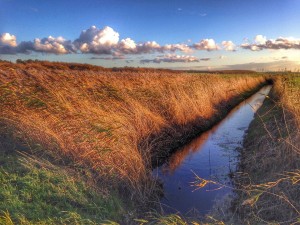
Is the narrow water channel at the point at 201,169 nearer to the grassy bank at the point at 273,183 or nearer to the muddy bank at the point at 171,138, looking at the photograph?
the muddy bank at the point at 171,138

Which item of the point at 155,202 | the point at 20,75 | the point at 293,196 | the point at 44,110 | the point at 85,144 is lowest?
the point at 155,202

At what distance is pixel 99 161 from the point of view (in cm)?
700

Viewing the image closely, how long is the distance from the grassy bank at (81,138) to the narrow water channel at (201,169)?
Result: 1.54ft

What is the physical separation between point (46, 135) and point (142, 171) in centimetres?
204

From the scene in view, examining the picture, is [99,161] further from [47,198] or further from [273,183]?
[273,183]

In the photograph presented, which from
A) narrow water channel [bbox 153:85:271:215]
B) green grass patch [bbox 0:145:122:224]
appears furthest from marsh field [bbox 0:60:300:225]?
narrow water channel [bbox 153:85:271:215]

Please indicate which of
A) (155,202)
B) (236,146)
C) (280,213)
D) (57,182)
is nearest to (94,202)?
(57,182)

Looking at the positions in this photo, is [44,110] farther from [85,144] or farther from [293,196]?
[293,196]

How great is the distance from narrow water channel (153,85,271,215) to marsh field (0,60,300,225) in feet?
0.69

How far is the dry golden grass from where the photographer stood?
710cm

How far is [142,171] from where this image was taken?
7270 mm

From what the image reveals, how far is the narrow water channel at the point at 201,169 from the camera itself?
720 cm

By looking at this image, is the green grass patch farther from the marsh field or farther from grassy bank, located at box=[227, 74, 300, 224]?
grassy bank, located at box=[227, 74, 300, 224]

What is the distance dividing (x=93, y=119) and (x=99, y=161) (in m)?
1.37
